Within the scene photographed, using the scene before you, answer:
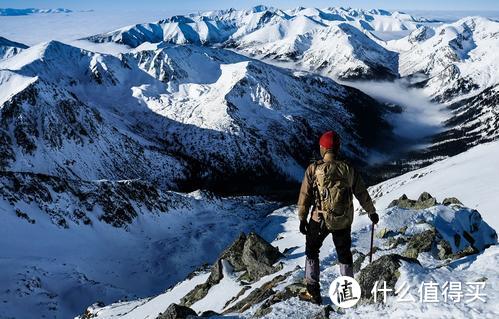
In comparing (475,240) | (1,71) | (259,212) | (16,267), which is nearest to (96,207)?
(16,267)

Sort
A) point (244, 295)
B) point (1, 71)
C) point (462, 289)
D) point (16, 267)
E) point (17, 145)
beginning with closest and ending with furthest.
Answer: point (462, 289) < point (244, 295) < point (16, 267) < point (17, 145) < point (1, 71)

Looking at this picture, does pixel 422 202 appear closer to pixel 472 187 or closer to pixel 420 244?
pixel 420 244

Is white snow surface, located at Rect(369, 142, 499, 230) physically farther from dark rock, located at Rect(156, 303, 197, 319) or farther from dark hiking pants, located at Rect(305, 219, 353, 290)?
dark rock, located at Rect(156, 303, 197, 319)

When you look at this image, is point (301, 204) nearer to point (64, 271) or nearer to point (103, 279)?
point (64, 271)

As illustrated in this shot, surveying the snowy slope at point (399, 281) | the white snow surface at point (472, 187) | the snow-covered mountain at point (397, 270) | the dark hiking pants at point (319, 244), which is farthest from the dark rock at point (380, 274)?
the white snow surface at point (472, 187)

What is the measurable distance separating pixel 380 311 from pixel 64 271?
6328 centimetres

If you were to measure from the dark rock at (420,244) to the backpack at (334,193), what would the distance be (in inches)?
366

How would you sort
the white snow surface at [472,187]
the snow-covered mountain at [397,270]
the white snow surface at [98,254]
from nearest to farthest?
the snow-covered mountain at [397,270] → the white snow surface at [472,187] → the white snow surface at [98,254]

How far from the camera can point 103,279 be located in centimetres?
7188

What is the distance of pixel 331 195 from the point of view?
1148 cm

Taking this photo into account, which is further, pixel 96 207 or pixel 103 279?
pixel 96 207

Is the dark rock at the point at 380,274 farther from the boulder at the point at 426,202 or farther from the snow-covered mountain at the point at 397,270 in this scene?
the boulder at the point at 426,202

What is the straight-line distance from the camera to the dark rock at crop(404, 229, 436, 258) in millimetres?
19798

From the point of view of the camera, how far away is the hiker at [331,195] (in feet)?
37.4
